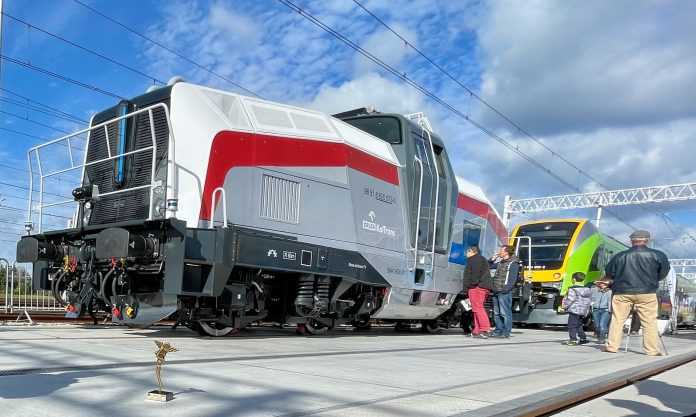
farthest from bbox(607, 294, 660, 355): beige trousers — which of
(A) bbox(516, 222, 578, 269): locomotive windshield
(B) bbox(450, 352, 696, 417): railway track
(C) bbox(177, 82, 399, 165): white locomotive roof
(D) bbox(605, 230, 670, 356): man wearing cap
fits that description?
(A) bbox(516, 222, 578, 269): locomotive windshield

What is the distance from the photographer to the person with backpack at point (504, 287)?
10219 mm

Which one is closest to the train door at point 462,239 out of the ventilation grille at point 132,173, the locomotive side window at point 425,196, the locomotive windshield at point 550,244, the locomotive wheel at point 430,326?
the locomotive side window at point 425,196

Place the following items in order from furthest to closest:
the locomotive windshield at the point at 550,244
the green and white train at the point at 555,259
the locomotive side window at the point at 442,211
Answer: the locomotive windshield at the point at 550,244 < the green and white train at the point at 555,259 < the locomotive side window at the point at 442,211

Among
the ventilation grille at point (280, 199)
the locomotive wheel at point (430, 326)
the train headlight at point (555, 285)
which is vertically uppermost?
the ventilation grille at point (280, 199)

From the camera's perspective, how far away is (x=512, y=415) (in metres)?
3.35

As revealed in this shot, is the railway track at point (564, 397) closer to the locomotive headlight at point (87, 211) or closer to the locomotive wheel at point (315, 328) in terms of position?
the locomotive wheel at point (315, 328)

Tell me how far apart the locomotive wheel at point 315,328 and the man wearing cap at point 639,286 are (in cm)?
411

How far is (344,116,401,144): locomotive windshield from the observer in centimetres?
973

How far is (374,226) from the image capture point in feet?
28.5

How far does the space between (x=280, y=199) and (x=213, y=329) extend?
1.91 metres

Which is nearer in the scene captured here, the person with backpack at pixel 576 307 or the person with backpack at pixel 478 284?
the person with backpack at pixel 576 307

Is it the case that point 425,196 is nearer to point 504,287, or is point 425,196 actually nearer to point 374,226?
point 374,226

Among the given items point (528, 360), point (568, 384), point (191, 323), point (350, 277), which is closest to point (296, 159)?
point (350, 277)

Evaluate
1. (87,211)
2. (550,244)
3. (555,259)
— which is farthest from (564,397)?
(550,244)
